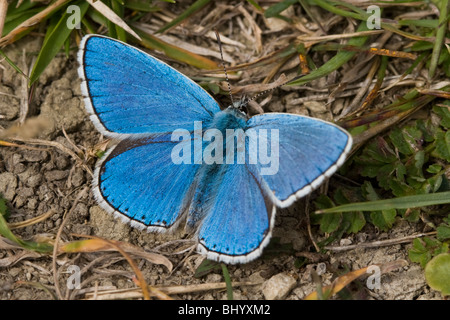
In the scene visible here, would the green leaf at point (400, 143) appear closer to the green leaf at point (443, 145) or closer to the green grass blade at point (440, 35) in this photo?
the green leaf at point (443, 145)

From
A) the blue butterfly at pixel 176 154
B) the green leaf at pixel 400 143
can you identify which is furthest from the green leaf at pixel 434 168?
the blue butterfly at pixel 176 154

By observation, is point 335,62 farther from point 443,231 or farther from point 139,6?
point 139,6

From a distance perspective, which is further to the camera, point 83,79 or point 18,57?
point 18,57

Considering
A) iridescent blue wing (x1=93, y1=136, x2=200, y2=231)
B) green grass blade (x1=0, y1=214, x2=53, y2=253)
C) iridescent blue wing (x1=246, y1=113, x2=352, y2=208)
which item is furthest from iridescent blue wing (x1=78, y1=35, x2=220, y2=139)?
green grass blade (x1=0, y1=214, x2=53, y2=253)

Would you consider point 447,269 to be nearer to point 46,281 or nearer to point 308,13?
point 308,13

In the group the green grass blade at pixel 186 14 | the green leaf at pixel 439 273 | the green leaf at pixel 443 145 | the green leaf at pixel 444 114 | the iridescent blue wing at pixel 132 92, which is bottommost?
the green leaf at pixel 439 273

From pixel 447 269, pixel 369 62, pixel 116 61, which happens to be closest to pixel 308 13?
pixel 369 62

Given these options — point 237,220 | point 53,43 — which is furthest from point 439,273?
point 53,43
